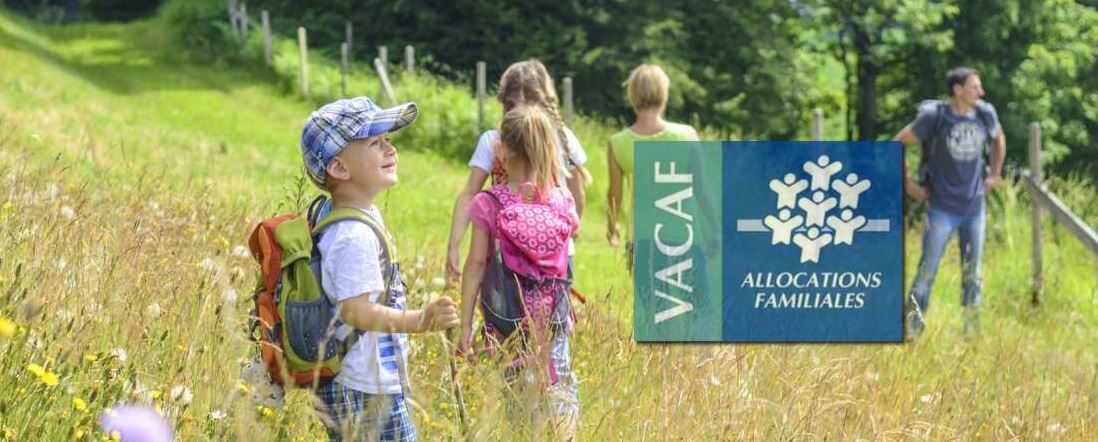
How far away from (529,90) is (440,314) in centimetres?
241

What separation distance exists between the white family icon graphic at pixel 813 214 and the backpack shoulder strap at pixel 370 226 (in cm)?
304

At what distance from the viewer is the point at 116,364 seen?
10.1 ft

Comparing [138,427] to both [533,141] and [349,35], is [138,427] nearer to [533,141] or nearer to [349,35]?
[533,141]

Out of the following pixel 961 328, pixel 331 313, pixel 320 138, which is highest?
pixel 320 138

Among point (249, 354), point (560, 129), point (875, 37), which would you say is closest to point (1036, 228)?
point (560, 129)

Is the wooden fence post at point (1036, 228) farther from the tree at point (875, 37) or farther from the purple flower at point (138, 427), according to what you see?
→ the tree at point (875, 37)

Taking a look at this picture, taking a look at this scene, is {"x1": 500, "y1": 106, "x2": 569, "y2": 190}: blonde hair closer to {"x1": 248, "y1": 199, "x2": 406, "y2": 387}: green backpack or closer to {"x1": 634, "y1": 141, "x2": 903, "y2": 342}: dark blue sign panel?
{"x1": 634, "y1": 141, "x2": 903, "y2": 342}: dark blue sign panel

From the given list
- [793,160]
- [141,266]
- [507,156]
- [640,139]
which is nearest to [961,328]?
[793,160]

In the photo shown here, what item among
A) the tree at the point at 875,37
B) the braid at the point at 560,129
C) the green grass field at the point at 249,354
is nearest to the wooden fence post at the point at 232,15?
the tree at the point at 875,37

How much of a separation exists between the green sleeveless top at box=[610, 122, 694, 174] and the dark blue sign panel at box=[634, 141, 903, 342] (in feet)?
0.15

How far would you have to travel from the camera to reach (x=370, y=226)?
3.25m

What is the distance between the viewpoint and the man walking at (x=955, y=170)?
8.13 meters

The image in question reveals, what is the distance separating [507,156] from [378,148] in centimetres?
115

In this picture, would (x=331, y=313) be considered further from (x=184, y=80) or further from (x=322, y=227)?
(x=184, y=80)
